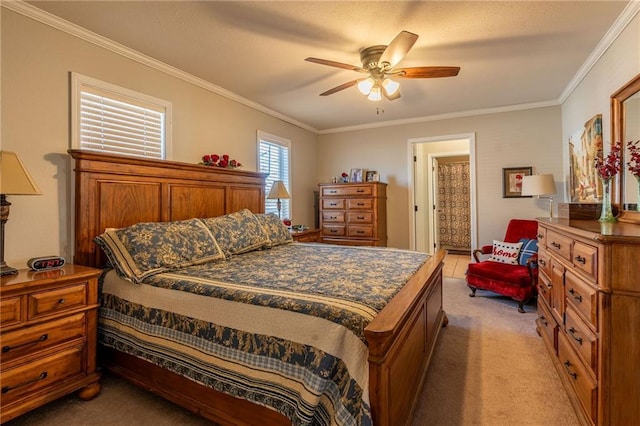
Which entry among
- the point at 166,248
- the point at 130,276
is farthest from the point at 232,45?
the point at 130,276

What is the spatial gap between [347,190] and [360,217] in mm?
492

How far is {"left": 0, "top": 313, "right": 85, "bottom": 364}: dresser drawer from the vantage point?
62.9 inches

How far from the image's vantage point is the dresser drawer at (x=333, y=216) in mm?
5020

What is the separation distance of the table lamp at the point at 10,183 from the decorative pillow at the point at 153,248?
1.59 ft

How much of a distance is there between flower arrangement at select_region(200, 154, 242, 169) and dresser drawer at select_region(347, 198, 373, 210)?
6.62 feet

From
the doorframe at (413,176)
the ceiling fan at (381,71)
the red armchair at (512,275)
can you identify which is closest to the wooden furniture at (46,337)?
the ceiling fan at (381,71)

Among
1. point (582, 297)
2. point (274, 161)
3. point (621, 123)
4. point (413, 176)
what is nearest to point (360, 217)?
point (413, 176)

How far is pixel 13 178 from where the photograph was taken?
1.79m

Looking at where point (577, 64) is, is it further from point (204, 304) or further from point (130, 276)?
point (130, 276)

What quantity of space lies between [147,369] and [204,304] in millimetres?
706

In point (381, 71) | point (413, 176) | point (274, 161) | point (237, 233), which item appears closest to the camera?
point (381, 71)

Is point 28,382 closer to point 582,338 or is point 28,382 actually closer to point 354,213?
point 582,338

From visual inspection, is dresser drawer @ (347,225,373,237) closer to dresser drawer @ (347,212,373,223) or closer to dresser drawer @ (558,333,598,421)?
dresser drawer @ (347,212,373,223)

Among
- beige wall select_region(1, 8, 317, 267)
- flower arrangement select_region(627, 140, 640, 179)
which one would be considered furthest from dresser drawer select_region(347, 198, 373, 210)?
beige wall select_region(1, 8, 317, 267)
